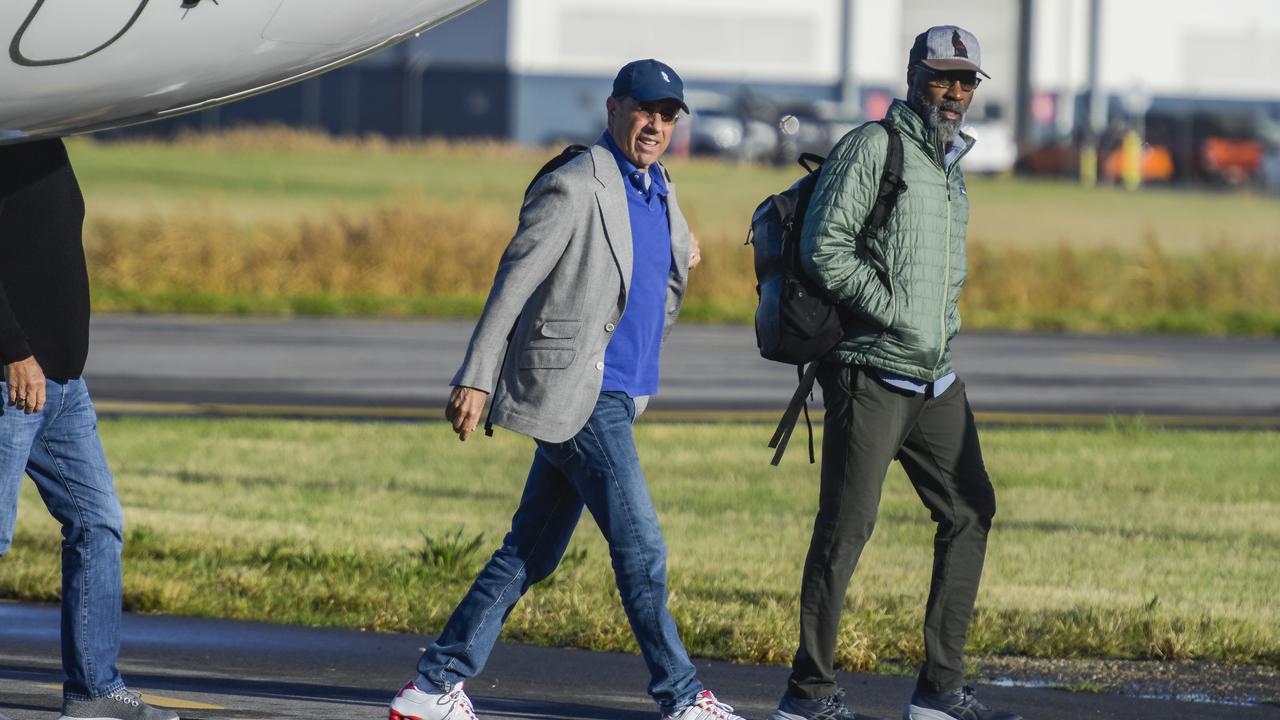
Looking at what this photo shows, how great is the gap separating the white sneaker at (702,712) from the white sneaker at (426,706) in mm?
568

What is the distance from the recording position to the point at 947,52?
17.4ft

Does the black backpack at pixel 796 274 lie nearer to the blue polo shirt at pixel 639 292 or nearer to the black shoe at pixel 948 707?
the blue polo shirt at pixel 639 292

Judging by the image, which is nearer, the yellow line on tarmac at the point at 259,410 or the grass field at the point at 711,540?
the grass field at the point at 711,540

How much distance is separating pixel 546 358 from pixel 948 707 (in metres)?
1.49

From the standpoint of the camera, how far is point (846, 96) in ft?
257

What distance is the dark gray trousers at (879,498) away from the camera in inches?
213

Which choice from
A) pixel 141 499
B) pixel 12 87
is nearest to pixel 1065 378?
pixel 141 499

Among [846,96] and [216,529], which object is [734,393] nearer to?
[216,529]

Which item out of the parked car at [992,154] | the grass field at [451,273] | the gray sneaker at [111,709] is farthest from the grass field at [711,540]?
the parked car at [992,154]

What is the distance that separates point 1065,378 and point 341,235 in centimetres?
1069

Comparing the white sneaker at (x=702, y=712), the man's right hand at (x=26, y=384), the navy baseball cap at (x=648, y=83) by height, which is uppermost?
the navy baseball cap at (x=648, y=83)

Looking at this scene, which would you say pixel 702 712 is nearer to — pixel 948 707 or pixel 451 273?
pixel 948 707

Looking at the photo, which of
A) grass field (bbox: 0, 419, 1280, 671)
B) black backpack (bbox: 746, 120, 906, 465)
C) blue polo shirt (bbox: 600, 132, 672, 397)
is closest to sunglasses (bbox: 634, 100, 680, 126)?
blue polo shirt (bbox: 600, 132, 672, 397)

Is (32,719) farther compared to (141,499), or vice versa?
(141,499)
